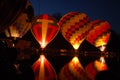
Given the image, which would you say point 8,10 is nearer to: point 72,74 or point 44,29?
point 72,74

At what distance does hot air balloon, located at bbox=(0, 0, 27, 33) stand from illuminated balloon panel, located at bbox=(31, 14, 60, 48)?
1427 centimetres

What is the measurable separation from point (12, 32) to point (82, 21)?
430cm

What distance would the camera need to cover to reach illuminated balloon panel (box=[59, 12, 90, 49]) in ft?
67.0

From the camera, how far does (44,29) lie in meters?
20.2

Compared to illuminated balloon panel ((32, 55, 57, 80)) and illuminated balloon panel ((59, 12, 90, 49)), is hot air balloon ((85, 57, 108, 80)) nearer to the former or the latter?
illuminated balloon panel ((32, 55, 57, 80))

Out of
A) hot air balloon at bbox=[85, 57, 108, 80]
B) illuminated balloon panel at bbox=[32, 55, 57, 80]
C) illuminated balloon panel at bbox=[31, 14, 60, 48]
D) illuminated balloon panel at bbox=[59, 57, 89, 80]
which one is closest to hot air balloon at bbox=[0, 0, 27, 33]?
illuminated balloon panel at bbox=[32, 55, 57, 80]

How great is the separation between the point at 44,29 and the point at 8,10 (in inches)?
594

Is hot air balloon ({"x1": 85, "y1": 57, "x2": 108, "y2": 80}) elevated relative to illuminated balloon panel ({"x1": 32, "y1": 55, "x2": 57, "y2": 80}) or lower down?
lower down

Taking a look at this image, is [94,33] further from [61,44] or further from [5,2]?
[5,2]

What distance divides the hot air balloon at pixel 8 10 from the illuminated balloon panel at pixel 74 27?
14.8 m

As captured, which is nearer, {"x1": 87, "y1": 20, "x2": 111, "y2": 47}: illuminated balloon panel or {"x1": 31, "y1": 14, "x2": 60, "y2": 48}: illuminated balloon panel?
{"x1": 31, "y1": 14, "x2": 60, "y2": 48}: illuminated balloon panel

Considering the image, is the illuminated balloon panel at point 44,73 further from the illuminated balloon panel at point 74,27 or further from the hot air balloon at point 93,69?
the illuminated balloon panel at point 74,27

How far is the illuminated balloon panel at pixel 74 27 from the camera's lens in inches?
804

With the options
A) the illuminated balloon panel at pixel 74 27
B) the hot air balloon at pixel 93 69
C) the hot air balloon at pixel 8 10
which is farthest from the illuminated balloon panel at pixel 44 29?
the hot air balloon at pixel 8 10
